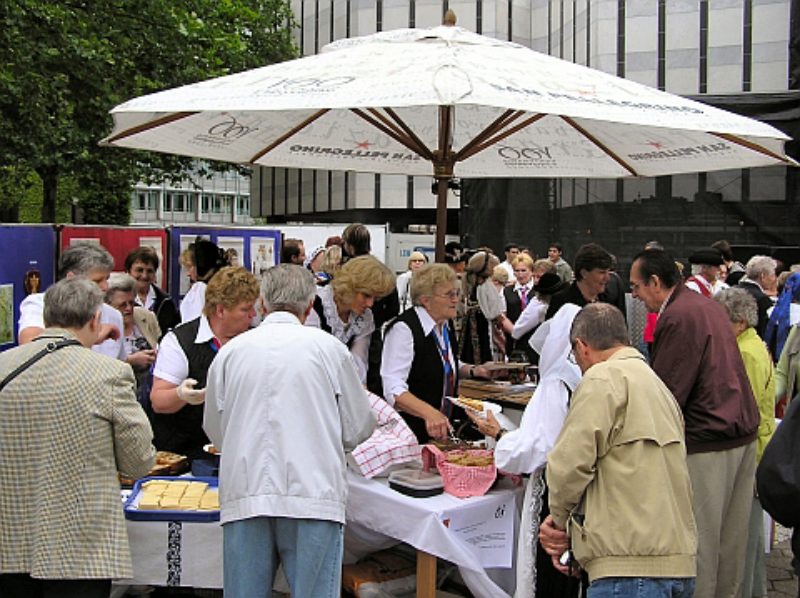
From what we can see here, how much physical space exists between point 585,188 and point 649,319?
16.1ft

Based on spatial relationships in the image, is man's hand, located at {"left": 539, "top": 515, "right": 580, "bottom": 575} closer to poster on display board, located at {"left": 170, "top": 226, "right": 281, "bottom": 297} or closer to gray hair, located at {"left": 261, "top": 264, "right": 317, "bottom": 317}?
gray hair, located at {"left": 261, "top": 264, "right": 317, "bottom": 317}

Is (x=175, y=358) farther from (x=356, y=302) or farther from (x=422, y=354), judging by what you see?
(x=422, y=354)

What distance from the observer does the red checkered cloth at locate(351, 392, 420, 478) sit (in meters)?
4.15

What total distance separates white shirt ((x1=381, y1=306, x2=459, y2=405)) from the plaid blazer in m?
1.68

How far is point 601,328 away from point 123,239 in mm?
6178

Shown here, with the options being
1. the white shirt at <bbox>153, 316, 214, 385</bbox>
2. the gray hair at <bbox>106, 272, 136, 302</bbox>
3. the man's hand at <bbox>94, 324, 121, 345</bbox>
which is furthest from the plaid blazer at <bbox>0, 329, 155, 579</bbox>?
the gray hair at <bbox>106, 272, 136, 302</bbox>

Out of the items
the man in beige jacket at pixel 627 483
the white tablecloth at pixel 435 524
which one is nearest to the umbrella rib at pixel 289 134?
the white tablecloth at pixel 435 524

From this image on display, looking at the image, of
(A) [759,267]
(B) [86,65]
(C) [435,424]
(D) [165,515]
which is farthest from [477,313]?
(B) [86,65]

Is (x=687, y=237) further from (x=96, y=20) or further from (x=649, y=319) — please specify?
(x=96, y=20)

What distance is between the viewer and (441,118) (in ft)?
18.7

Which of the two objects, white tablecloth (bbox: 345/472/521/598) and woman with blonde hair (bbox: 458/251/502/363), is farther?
woman with blonde hair (bbox: 458/251/502/363)

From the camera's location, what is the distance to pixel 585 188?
1242 cm

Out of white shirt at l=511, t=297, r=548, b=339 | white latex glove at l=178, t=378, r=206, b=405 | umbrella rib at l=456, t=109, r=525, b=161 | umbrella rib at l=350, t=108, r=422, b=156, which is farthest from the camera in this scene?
white shirt at l=511, t=297, r=548, b=339

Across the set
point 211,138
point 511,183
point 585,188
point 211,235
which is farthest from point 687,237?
point 211,138
